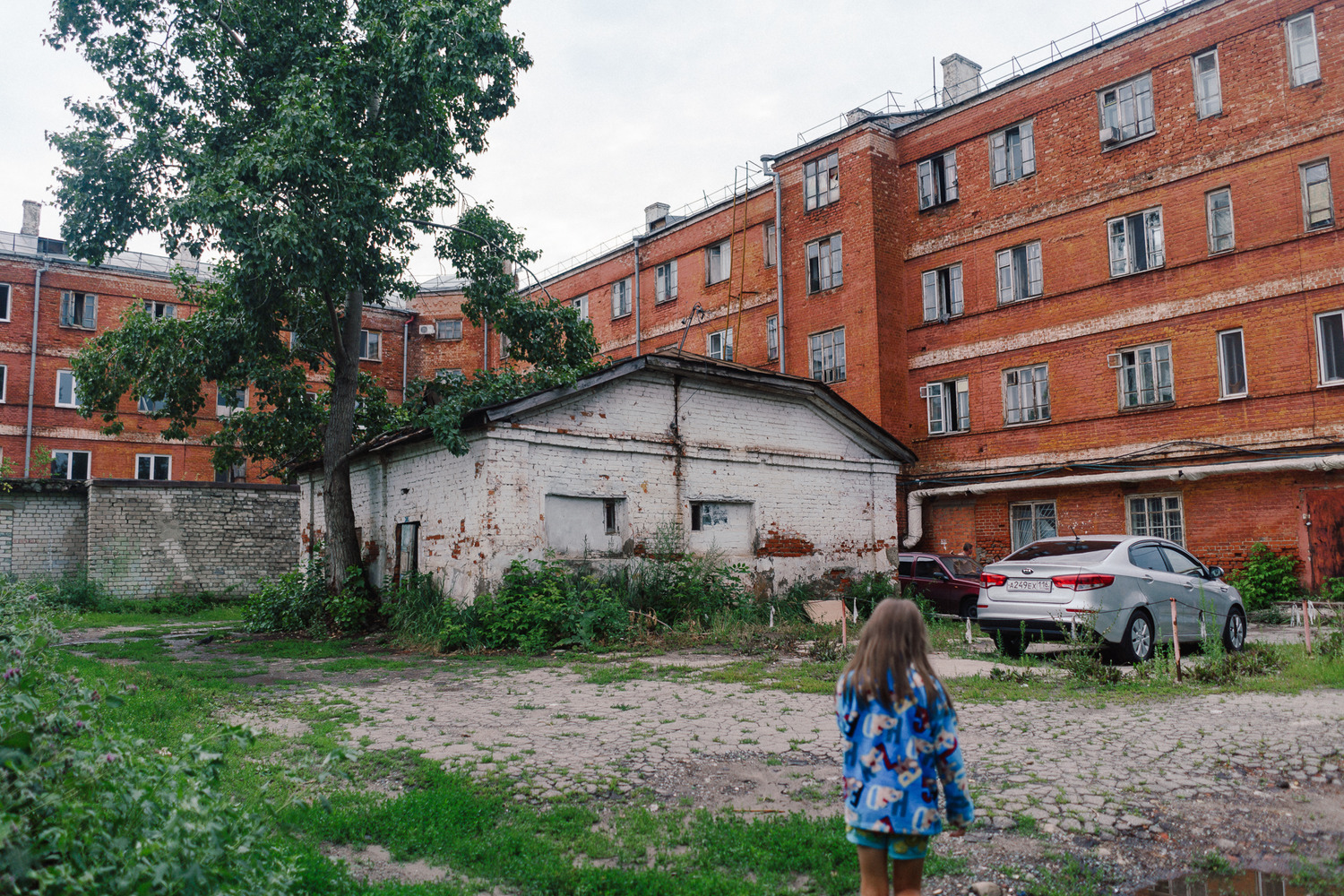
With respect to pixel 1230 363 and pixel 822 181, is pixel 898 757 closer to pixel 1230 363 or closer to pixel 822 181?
pixel 1230 363

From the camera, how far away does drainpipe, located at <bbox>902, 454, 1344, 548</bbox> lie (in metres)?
17.3

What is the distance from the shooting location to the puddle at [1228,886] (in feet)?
13.0

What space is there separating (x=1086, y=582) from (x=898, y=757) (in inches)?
301

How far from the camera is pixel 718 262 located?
101 ft

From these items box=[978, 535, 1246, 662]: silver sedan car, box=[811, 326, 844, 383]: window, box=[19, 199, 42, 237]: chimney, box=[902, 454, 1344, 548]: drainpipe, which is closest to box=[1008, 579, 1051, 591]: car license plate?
box=[978, 535, 1246, 662]: silver sedan car

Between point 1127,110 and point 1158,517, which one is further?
point 1127,110

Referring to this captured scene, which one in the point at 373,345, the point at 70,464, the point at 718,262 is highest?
the point at 718,262

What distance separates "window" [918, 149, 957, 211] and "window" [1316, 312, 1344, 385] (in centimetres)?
953

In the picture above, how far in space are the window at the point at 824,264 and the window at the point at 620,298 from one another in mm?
9445

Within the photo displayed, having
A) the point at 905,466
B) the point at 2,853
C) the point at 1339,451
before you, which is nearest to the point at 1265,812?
the point at 2,853

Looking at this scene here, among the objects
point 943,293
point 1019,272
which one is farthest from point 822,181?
point 1019,272

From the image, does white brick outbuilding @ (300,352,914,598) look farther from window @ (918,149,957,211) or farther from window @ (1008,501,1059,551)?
window @ (918,149,957,211)

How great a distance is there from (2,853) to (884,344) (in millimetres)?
23895

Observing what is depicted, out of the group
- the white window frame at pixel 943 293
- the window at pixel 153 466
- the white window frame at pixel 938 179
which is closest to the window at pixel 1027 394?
the white window frame at pixel 943 293
